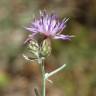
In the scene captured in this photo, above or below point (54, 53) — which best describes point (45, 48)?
above

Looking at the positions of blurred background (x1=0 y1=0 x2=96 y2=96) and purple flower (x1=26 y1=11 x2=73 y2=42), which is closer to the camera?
purple flower (x1=26 y1=11 x2=73 y2=42)

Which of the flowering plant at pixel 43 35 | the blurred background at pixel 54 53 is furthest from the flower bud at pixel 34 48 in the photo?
the blurred background at pixel 54 53

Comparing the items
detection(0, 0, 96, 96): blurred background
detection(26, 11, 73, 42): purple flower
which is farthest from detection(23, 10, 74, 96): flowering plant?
detection(0, 0, 96, 96): blurred background

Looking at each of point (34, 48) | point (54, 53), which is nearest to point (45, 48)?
point (34, 48)

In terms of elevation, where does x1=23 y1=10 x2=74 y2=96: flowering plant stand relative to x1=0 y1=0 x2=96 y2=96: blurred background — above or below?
above

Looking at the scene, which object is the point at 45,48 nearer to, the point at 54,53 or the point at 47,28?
the point at 47,28

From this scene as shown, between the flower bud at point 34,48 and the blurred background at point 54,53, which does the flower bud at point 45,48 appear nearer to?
the flower bud at point 34,48

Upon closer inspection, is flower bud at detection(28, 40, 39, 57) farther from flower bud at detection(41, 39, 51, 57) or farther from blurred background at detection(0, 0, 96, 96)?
blurred background at detection(0, 0, 96, 96)

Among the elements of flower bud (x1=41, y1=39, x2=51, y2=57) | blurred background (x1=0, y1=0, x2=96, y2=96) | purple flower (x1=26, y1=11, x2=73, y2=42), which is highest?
purple flower (x1=26, y1=11, x2=73, y2=42)

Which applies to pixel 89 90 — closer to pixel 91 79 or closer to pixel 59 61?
pixel 91 79
